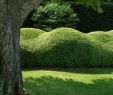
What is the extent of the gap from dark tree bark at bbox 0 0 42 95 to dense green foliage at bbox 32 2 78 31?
10.6 metres

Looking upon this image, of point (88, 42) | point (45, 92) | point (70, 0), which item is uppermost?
point (70, 0)

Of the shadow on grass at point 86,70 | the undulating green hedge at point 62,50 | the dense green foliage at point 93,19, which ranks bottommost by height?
the shadow on grass at point 86,70

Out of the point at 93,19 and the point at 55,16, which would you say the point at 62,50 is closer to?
the point at 55,16

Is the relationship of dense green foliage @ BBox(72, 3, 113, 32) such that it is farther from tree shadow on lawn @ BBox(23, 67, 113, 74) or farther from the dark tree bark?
the dark tree bark

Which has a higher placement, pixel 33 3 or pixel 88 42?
pixel 33 3

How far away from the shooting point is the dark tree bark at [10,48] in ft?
31.9

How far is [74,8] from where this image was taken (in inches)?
913

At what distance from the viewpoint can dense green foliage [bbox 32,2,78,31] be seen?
20.9m

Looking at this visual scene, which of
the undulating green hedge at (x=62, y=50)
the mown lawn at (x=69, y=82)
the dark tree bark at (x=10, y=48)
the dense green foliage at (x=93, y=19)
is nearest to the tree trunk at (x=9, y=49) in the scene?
the dark tree bark at (x=10, y=48)

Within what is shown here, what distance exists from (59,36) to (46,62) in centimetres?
122

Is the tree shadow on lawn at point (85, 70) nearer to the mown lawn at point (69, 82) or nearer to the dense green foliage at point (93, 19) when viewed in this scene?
the mown lawn at point (69, 82)

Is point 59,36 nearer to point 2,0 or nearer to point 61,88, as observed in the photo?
point 61,88

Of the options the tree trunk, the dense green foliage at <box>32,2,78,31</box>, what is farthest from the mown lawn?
the dense green foliage at <box>32,2,78,31</box>

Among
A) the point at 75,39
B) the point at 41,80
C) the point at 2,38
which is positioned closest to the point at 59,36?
the point at 75,39
